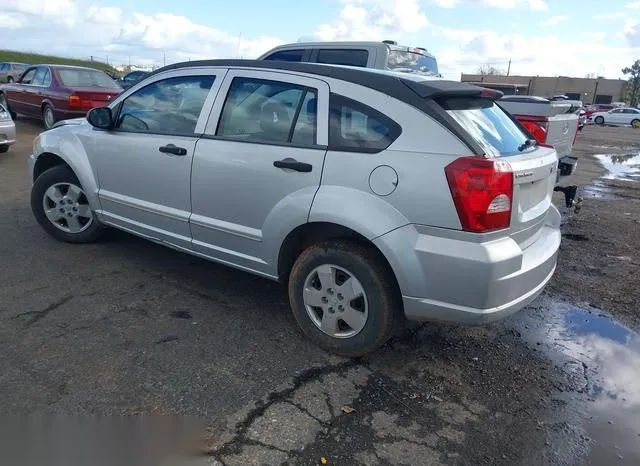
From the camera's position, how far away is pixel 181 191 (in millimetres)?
4023

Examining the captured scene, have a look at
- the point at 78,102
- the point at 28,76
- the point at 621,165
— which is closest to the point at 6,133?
the point at 78,102

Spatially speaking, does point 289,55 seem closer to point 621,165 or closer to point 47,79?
point 47,79

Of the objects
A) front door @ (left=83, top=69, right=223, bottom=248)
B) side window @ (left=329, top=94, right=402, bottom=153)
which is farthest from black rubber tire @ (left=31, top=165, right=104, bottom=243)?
side window @ (left=329, top=94, right=402, bottom=153)

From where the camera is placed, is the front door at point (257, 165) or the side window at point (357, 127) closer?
the side window at point (357, 127)

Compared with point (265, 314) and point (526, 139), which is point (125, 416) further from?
point (526, 139)

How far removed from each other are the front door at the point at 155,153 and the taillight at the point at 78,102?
25.2 feet

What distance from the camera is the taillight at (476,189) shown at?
2824mm

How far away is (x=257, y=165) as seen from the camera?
11.6 feet

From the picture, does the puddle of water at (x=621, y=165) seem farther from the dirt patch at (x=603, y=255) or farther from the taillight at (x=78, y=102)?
the taillight at (x=78, y=102)

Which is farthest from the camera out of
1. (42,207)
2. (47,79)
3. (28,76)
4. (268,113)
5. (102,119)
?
(28,76)

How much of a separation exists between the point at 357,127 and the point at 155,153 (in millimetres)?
1767

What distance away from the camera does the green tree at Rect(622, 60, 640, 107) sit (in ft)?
246

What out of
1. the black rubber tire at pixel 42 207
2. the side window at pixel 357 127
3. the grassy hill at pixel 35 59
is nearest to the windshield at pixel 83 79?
the black rubber tire at pixel 42 207

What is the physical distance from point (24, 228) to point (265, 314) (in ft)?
10.4
